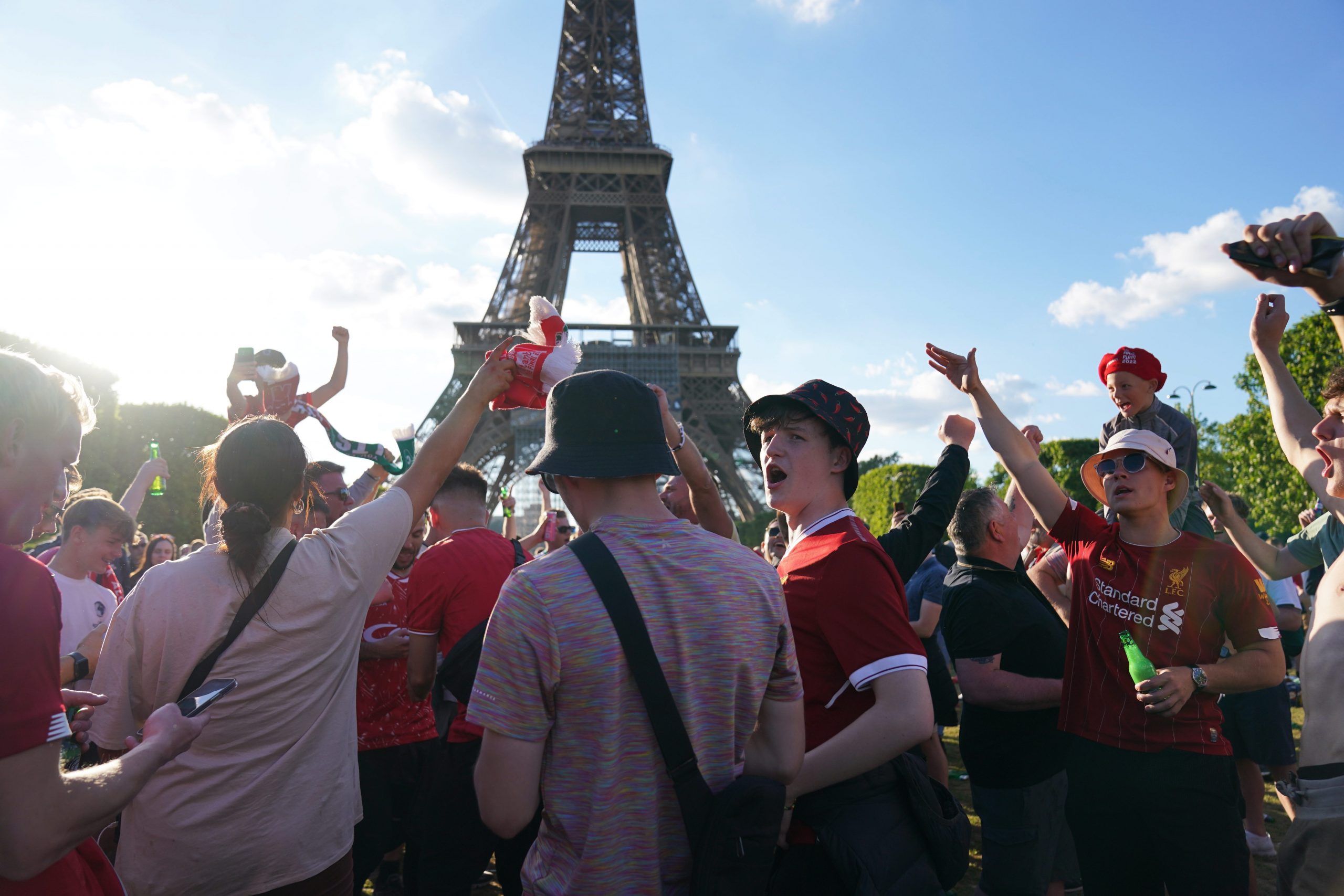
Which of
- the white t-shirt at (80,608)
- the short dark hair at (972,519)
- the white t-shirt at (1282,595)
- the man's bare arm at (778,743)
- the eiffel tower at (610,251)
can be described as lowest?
the white t-shirt at (1282,595)

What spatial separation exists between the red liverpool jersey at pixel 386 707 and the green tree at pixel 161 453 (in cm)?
2031

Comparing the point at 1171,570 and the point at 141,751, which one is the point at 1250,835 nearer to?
the point at 1171,570

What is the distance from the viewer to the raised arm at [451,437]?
2.43 m

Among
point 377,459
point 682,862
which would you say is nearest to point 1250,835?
point 682,862

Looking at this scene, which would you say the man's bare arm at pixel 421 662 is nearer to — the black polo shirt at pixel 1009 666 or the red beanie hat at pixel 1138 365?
the black polo shirt at pixel 1009 666

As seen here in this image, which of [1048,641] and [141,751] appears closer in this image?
[141,751]

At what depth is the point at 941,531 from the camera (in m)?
3.19

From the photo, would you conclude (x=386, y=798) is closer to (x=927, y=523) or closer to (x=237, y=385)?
(x=237, y=385)

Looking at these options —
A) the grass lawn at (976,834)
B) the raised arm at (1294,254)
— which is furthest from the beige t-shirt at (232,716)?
the grass lawn at (976,834)

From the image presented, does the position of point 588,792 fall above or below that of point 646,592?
below

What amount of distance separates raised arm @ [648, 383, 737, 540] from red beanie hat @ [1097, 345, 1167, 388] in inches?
94.6

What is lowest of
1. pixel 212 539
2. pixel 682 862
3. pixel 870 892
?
pixel 870 892

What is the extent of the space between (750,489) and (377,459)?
31.1 m

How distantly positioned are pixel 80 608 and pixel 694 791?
3.88 m
